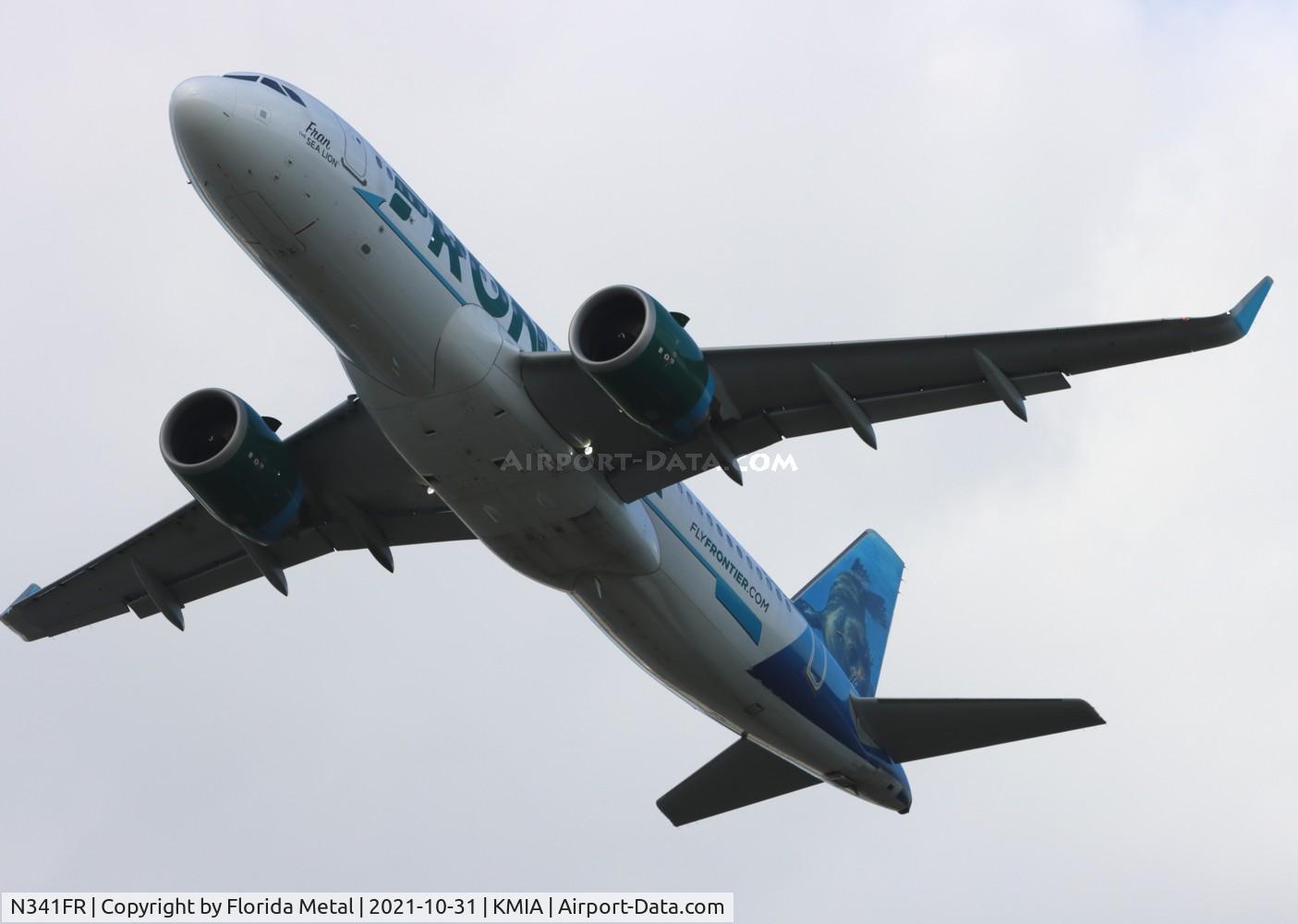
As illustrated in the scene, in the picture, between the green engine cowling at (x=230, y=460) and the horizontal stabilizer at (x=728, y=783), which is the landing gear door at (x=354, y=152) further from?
the horizontal stabilizer at (x=728, y=783)

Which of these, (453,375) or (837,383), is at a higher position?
(453,375)

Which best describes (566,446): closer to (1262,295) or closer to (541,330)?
(541,330)

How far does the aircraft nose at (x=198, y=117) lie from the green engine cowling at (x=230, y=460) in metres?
5.74

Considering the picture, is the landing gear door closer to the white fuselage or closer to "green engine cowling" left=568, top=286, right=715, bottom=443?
the white fuselage

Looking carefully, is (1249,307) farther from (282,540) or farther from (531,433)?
(282,540)

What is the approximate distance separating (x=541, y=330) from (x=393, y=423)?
3.22 metres

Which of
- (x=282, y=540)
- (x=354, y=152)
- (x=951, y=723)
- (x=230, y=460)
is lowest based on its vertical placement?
(x=951, y=723)

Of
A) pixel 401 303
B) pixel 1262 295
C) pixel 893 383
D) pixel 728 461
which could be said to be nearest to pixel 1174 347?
pixel 1262 295

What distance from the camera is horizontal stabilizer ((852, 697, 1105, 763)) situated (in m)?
29.2

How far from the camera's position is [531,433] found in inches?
960

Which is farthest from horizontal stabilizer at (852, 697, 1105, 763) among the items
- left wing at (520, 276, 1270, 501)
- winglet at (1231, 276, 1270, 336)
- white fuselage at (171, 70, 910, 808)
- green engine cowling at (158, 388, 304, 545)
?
green engine cowling at (158, 388, 304, 545)

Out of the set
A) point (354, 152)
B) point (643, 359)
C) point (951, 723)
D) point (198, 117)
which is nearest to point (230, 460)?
point (354, 152)

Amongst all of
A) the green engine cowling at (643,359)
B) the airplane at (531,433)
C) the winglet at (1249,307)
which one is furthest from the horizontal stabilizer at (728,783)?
the winglet at (1249,307)

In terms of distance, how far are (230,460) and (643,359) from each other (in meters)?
7.54
